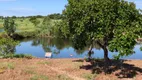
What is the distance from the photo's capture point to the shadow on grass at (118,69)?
75.0 feet

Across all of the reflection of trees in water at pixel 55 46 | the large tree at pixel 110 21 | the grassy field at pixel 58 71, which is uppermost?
the large tree at pixel 110 21

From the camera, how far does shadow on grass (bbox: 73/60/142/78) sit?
75.0ft

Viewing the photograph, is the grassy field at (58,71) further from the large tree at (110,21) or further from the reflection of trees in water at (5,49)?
the reflection of trees in water at (5,49)

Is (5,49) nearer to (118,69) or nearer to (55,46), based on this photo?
(118,69)

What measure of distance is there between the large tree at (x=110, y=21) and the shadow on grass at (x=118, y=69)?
256 centimetres

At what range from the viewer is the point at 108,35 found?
22.7 metres

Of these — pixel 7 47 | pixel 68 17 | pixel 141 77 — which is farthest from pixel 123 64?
pixel 7 47

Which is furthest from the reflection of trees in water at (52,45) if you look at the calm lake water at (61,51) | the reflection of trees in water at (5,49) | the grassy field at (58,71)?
the grassy field at (58,71)

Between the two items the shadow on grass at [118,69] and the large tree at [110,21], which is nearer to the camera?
the large tree at [110,21]

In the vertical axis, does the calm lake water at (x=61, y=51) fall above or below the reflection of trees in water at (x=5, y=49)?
below

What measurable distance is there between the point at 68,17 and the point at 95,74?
5305 millimetres

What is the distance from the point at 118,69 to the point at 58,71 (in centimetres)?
525

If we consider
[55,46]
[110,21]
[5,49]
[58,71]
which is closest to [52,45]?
[55,46]

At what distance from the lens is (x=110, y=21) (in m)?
21.4
